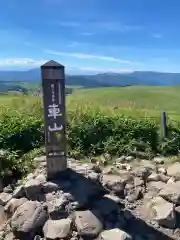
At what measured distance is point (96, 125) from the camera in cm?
1049

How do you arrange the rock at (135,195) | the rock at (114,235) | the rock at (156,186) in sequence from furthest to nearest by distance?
the rock at (156,186) → the rock at (135,195) → the rock at (114,235)

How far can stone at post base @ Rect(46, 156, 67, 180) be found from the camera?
7.61 metres

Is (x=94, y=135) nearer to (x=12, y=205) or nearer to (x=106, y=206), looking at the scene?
(x=106, y=206)

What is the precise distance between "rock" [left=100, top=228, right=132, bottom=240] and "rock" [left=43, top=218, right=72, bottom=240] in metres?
0.60

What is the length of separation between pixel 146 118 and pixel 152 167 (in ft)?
8.30

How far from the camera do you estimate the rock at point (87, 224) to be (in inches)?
256

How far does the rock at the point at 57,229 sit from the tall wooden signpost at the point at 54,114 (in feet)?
3.93

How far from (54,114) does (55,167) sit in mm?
1068

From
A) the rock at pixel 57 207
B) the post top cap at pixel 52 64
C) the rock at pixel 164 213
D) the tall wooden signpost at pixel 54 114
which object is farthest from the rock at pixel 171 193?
the post top cap at pixel 52 64

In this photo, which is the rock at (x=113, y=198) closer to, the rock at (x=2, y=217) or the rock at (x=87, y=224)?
the rock at (x=87, y=224)

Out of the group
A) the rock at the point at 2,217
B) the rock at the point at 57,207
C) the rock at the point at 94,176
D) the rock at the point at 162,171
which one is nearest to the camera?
the rock at the point at 57,207

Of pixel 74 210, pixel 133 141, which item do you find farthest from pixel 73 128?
pixel 74 210

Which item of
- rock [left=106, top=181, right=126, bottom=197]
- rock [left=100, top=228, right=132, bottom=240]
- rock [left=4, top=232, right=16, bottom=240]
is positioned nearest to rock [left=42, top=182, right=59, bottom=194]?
rock [left=4, top=232, right=16, bottom=240]

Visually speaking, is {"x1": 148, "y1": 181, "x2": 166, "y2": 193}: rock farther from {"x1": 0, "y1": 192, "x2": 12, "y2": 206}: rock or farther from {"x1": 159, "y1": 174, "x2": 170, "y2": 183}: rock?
{"x1": 0, "y1": 192, "x2": 12, "y2": 206}: rock
